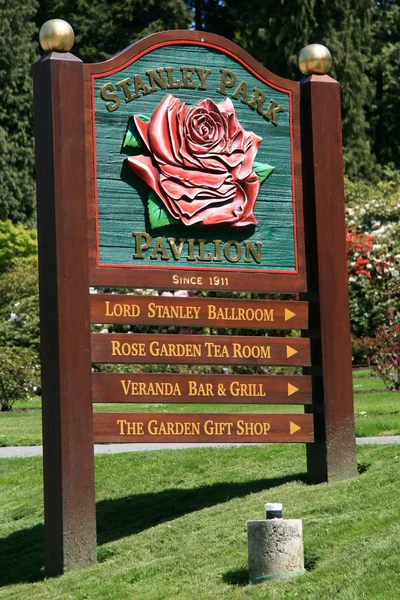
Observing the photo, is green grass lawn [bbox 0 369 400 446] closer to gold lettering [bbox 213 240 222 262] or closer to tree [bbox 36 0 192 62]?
gold lettering [bbox 213 240 222 262]

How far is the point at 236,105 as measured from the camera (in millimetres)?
9992

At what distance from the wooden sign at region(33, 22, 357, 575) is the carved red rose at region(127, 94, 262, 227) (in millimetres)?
12

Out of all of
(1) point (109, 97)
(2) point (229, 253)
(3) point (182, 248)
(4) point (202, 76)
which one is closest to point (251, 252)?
(2) point (229, 253)

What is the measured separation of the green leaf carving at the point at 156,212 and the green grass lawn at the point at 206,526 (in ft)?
7.90

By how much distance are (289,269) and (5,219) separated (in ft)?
101

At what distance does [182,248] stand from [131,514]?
8.61ft

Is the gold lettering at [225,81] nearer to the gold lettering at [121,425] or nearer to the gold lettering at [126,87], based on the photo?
the gold lettering at [126,87]

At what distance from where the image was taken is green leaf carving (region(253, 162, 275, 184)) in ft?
32.7

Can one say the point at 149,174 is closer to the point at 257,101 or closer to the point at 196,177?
the point at 196,177

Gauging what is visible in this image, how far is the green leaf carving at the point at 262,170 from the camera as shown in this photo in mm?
9961

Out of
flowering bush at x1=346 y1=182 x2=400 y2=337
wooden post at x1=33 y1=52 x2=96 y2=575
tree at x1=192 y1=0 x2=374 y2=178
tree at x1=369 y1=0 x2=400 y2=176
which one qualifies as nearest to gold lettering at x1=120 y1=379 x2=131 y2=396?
wooden post at x1=33 y1=52 x2=96 y2=575

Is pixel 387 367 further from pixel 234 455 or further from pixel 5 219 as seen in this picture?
pixel 5 219

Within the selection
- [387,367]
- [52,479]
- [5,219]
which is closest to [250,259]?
[52,479]

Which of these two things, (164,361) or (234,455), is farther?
(234,455)
